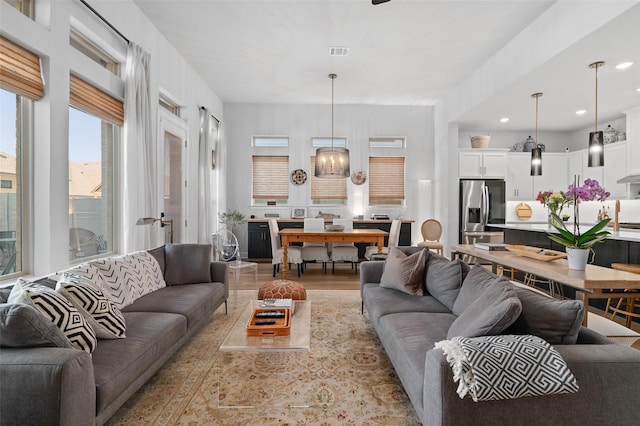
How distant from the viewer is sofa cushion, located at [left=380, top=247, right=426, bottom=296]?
9.65ft

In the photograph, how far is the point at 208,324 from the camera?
10.9 feet

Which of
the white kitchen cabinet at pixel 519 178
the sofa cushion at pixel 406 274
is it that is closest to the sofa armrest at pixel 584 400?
the sofa cushion at pixel 406 274

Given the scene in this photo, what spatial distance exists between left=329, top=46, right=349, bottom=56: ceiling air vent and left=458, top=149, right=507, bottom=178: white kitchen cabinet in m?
3.35

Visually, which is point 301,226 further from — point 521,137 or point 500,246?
point 521,137

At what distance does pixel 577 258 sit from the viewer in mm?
2336

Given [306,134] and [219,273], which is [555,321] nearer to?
[219,273]

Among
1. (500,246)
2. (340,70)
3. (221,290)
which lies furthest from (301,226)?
(500,246)

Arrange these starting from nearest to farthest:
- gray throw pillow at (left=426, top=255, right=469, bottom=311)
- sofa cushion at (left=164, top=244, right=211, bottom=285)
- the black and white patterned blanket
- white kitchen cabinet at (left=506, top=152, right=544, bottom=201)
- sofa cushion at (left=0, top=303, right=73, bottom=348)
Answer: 1. the black and white patterned blanket
2. sofa cushion at (left=0, top=303, right=73, bottom=348)
3. gray throw pillow at (left=426, top=255, right=469, bottom=311)
4. sofa cushion at (left=164, top=244, right=211, bottom=285)
5. white kitchen cabinet at (left=506, top=152, right=544, bottom=201)

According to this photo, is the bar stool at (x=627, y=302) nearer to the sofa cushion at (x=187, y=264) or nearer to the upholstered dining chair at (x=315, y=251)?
the upholstered dining chair at (x=315, y=251)

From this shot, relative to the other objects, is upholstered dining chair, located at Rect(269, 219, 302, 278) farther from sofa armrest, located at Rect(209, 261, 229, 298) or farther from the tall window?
the tall window

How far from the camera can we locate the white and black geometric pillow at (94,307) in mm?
1884

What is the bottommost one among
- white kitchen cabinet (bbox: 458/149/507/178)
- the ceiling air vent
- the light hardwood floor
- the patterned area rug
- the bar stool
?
the patterned area rug

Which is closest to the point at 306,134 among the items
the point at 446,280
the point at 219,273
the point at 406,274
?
→ the point at 219,273

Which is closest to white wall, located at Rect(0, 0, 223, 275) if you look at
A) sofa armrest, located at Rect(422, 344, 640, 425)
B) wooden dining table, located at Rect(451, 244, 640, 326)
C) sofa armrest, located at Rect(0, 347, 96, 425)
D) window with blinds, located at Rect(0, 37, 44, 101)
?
window with blinds, located at Rect(0, 37, 44, 101)
